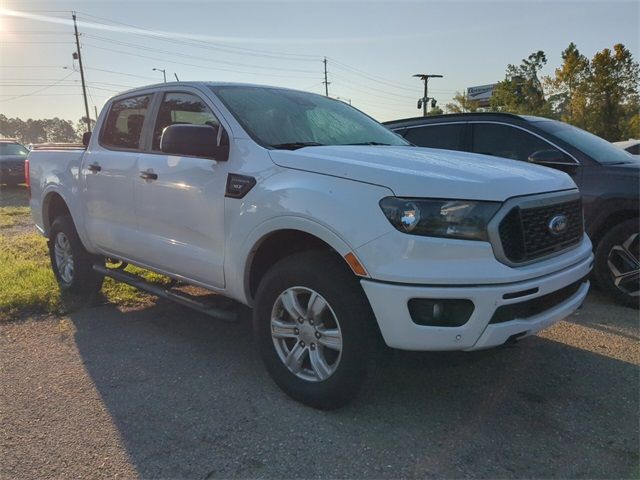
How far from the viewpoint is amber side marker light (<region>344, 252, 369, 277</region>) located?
2713mm

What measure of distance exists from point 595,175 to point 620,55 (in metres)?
28.2

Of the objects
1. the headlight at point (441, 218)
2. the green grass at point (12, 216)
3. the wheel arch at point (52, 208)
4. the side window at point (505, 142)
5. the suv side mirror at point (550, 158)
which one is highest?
the side window at point (505, 142)

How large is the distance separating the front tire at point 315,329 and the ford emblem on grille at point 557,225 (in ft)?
3.70


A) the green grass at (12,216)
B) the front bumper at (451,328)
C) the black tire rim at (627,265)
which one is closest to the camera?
the front bumper at (451,328)

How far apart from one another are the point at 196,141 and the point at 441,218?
64.6 inches

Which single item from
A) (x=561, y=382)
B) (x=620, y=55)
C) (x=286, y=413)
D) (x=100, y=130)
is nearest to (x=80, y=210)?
(x=100, y=130)

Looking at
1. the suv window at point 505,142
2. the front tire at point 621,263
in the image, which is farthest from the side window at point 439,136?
the front tire at point 621,263

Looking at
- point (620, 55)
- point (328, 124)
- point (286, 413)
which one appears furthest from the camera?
point (620, 55)

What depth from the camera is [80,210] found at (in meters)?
5.04

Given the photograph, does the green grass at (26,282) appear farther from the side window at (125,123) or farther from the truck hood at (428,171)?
the truck hood at (428,171)

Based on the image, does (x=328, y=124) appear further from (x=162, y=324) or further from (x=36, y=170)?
(x=36, y=170)

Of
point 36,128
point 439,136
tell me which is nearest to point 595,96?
point 439,136

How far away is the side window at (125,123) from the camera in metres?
4.53

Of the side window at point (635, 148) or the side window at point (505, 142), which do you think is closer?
the side window at point (505, 142)
